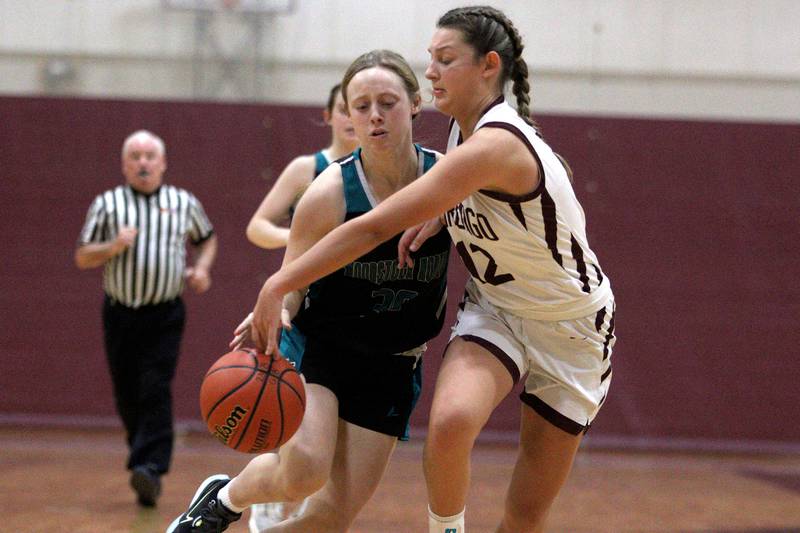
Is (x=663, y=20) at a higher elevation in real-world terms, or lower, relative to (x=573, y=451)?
higher

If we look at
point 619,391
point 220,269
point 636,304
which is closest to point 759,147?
point 636,304

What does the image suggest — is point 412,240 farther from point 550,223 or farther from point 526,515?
point 526,515

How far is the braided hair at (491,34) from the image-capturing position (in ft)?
9.94

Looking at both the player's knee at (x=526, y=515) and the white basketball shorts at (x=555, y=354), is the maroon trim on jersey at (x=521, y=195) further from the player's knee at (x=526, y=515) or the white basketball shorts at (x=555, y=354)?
the player's knee at (x=526, y=515)

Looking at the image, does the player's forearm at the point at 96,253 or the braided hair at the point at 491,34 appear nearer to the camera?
the braided hair at the point at 491,34

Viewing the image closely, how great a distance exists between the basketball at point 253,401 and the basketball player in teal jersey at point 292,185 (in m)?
1.45

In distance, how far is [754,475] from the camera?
6.93 meters

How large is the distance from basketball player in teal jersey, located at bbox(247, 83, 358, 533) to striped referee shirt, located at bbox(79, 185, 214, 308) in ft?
4.03

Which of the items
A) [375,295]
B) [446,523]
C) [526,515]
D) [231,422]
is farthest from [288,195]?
[446,523]

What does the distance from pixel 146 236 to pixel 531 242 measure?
3.36m

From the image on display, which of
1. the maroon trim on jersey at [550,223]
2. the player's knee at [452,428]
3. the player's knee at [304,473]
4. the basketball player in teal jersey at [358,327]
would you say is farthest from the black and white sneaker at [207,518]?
the maroon trim on jersey at [550,223]

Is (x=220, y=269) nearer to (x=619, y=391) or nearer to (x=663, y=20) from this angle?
(x=619, y=391)

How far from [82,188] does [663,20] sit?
4.81 metres

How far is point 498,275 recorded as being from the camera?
3.08 meters
